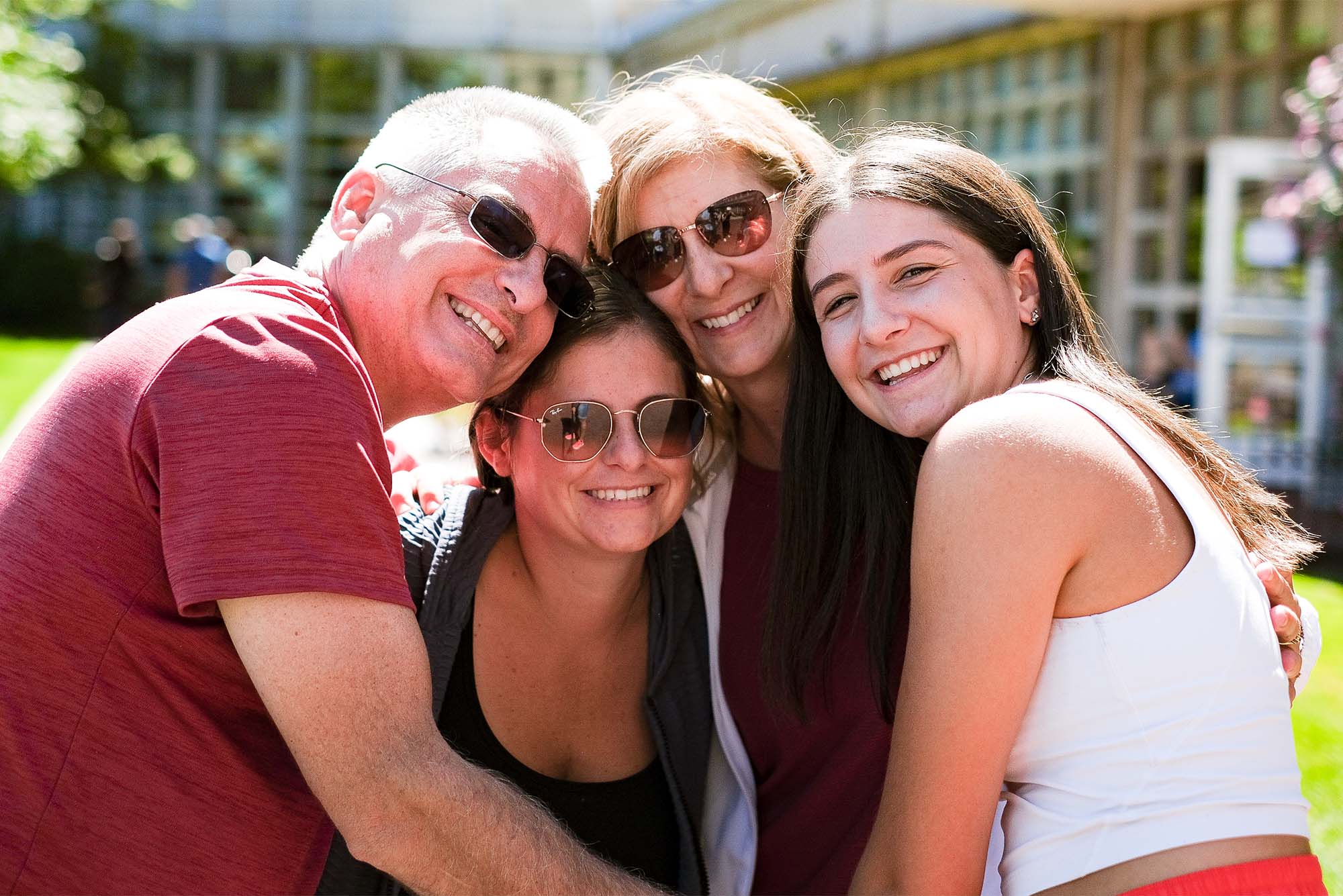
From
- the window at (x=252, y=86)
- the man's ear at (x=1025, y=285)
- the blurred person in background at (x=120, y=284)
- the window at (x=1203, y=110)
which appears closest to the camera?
the man's ear at (x=1025, y=285)

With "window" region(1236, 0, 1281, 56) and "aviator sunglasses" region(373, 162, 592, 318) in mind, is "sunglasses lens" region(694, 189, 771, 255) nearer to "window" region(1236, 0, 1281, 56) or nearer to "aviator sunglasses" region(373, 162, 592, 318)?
"aviator sunglasses" region(373, 162, 592, 318)

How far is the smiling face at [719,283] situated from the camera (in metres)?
3.26

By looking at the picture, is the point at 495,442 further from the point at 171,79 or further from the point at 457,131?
the point at 171,79

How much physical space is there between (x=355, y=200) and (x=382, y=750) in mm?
1214

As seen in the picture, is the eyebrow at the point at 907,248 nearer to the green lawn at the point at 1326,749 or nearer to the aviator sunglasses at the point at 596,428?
the aviator sunglasses at the point at 596,428

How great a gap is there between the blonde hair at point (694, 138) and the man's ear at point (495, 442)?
582 mm

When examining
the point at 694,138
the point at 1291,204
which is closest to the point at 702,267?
the point at 694,138

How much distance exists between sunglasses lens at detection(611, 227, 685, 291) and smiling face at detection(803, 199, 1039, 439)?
29.1 inches

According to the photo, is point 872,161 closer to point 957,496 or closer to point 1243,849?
point 957,496

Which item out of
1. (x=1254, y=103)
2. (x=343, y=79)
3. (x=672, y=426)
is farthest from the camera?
(x=343, y=79)

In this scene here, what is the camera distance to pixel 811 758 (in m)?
2.92

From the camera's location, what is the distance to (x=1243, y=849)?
2.03 m

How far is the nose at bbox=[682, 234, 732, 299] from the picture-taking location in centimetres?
325

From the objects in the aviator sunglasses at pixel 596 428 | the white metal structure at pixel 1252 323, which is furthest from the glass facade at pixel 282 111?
the aviator sunglasses at pixel 596 428
